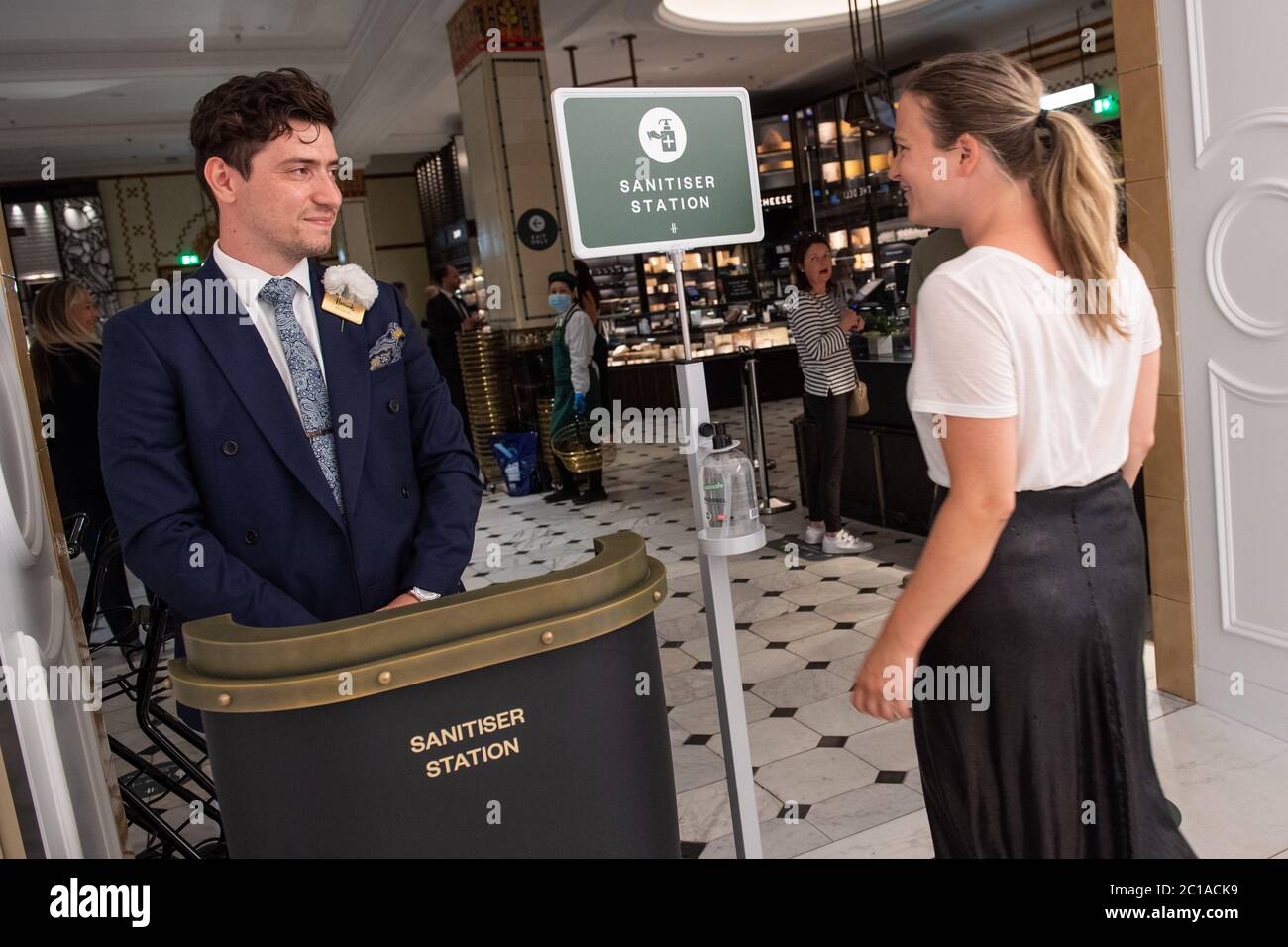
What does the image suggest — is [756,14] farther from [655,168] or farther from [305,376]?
[305,376]

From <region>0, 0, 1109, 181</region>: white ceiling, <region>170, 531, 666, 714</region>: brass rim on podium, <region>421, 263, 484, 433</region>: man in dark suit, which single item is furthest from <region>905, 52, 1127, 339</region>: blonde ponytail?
<region>421, 263, 484, 433</region>: man in dark suit

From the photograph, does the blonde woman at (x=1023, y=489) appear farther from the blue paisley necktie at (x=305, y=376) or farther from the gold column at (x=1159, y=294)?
the gold column at (x=1159, y=294)

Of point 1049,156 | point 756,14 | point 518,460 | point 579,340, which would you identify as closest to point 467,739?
point 1049,156

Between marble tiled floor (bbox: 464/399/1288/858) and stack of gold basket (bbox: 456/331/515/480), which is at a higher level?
stack of gold basket (bbox: 456/331/515/480)

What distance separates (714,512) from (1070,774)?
0.74 metres

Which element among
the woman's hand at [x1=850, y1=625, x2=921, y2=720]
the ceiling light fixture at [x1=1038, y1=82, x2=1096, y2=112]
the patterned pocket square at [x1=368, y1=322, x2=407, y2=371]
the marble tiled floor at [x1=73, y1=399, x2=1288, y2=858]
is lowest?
the marble tiled floor at [x1=73, y1=399, x2=1288, y2=858]

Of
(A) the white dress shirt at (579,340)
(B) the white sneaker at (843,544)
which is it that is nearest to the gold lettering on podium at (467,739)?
(B) the white sneaker at (843,544)

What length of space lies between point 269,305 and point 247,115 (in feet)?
1.00

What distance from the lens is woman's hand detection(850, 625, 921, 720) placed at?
1.49 meters

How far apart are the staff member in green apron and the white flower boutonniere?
17.8ft

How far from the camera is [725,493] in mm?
1878

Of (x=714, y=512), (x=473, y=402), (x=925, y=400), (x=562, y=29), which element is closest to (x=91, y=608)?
(x=714, y=512)

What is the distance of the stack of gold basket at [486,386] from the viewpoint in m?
8.85

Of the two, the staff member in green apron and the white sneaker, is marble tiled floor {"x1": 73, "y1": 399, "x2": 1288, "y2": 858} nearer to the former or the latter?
the white sneaker
